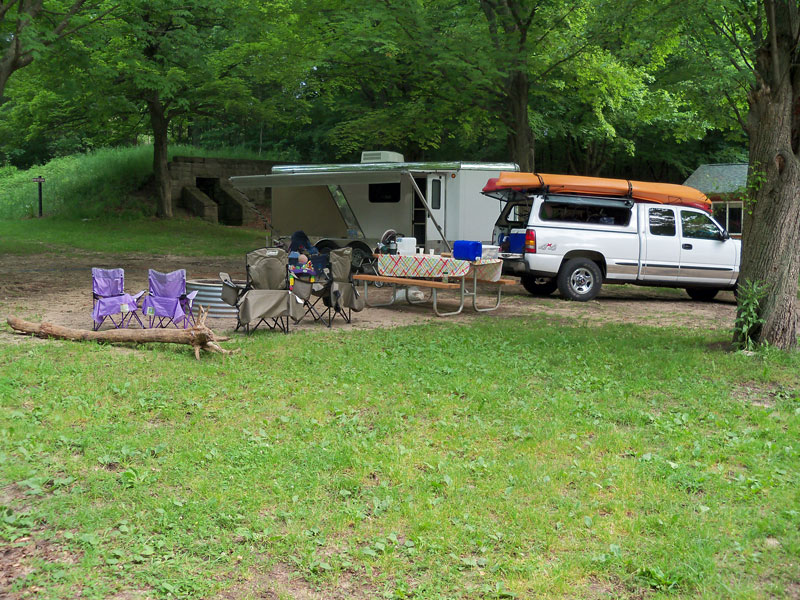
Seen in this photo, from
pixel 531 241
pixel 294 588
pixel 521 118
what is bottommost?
pixel 294 588

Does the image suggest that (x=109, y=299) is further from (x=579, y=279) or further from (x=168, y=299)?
(x=579, y=279)

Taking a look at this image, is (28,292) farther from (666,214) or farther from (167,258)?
(666,214)

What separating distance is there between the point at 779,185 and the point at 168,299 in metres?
6.55

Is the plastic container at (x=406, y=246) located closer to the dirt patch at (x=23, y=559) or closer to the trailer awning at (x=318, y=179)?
the trailer awning at (x=318, y=179)

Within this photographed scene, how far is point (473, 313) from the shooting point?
36.3 ft

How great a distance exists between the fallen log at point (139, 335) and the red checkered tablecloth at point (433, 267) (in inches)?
146

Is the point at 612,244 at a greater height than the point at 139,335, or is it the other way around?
the point at 612,244

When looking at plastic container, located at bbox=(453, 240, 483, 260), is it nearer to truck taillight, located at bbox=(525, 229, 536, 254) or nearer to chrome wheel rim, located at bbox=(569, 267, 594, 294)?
truck taillight, located at bbox=(525, 229, 536, 254)

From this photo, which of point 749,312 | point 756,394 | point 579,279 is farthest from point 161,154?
point 756,394

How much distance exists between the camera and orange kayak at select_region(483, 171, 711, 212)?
12.7 metres

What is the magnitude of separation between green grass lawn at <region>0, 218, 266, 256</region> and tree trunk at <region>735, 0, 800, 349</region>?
1400cm

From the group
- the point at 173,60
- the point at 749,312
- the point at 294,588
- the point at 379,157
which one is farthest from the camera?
the point at 173,60

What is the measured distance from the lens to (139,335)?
771cm

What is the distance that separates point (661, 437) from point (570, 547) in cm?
177
